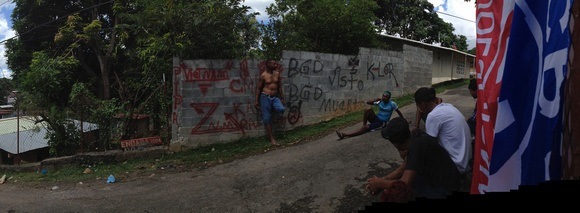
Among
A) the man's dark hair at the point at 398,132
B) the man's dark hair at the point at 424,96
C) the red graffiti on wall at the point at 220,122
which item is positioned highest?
the man's dark hair at the point at 424,96

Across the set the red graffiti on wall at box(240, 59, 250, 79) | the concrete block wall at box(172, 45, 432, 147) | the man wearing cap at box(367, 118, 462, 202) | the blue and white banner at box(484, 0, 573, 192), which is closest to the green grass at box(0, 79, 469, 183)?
the concrete block wall at box(172, 45, 432, 147)

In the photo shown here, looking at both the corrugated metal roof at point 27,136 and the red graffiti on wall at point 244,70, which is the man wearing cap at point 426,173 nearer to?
the red graffiti on wall at point 244,70

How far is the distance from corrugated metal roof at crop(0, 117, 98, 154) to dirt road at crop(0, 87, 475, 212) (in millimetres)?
1555

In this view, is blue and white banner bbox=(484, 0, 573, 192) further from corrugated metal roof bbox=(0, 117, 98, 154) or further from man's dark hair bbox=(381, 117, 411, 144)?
corrugated metal roof bbox=(0, 117, 98, 154)

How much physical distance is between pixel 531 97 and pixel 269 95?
5.72 metres

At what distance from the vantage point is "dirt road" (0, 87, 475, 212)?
4.51 m

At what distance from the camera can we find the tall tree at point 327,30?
948cm

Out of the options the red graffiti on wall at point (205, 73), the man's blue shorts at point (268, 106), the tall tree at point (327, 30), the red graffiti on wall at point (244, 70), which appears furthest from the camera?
the tall tree at point (327, 30)

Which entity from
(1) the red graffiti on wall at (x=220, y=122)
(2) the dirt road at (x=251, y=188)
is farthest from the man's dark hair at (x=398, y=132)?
(1) the red graffiti on wall at (x=220, y=122)

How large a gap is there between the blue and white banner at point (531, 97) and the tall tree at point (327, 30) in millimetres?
7754

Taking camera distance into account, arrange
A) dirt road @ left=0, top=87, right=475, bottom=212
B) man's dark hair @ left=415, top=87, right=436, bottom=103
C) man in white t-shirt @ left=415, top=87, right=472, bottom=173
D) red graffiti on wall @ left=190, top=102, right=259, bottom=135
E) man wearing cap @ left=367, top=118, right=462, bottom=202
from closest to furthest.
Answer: man wearing cap @ left=367, top=118, right=462, bottom=202, man in white t-shirt @ left=415, top=87, right=472, bottom=173, man's dark hair @ left=415, top=87, right=436, bottom=103, dirt road @ left=0, top=87, right=475, bottom=212, red graffiti on wall @ left=190, top=102, right=259, bottom=135

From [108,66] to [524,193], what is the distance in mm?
17786

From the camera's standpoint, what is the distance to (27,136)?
923cm

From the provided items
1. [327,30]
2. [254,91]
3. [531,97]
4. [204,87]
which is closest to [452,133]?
[531,97]
